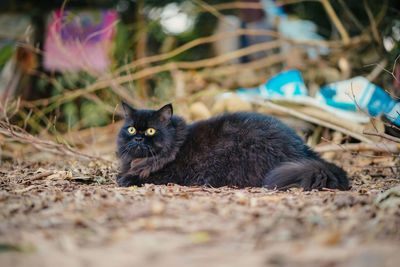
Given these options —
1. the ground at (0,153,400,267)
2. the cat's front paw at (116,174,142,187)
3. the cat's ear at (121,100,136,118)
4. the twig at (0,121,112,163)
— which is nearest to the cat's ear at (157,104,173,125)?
the cat's ear at (121,100,136,118)

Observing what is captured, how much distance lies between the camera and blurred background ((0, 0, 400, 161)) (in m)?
5.20

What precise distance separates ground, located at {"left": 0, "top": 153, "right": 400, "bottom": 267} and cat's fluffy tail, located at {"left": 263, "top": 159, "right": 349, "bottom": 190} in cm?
42

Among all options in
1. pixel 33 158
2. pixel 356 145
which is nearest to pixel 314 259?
pixel 356 145

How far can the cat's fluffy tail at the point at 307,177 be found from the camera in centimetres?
294

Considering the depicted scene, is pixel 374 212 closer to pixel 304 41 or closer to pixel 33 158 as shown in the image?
pixel 304 41

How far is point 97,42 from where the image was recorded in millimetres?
6246

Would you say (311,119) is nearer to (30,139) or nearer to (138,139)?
(138,139)

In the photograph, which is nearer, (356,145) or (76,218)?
(76,218)

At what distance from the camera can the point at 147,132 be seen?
336cm

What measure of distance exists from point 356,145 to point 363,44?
2.59m

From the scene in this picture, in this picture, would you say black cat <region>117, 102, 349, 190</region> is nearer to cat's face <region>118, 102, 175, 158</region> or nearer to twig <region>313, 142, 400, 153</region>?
cat's face <region>118, 102, 175, 158</region>

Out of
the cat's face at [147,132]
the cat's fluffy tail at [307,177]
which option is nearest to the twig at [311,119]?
the cat's fluffy tail at [307,177]

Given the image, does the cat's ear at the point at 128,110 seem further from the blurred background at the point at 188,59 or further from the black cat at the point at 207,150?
the blurred background at the point at 188,59

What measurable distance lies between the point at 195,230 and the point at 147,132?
1.83 meters
